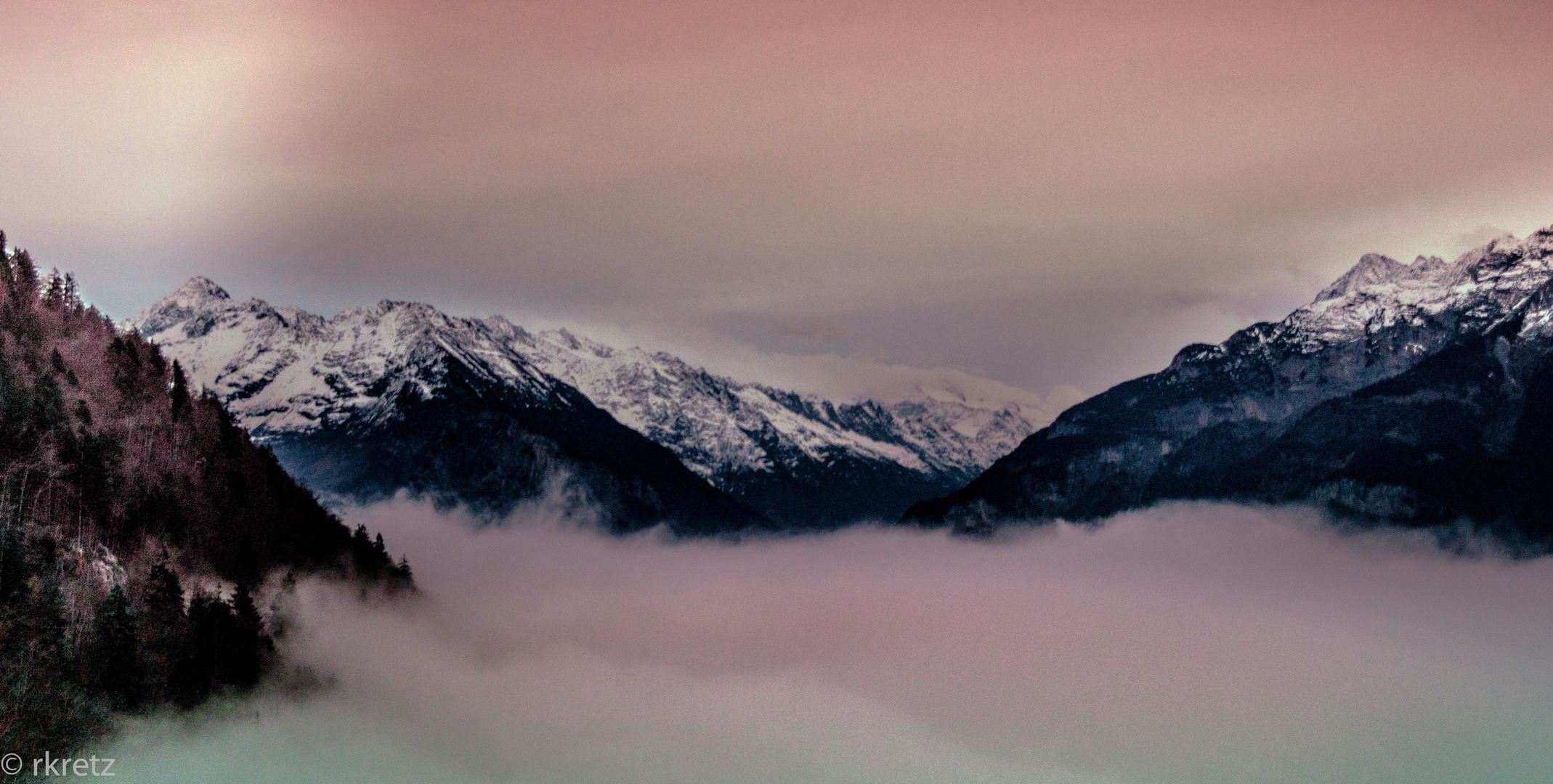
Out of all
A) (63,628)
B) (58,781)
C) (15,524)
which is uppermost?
(15,524)

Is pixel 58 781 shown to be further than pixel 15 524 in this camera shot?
No

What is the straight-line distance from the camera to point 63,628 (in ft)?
636

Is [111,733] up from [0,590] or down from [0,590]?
down

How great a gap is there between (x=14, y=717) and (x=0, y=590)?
→ 20042 millimetres

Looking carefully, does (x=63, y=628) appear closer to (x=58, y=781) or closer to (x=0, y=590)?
(x=0, y=590)

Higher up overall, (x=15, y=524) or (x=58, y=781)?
(x=15, y=524)

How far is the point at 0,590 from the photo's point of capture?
191375 millimetres

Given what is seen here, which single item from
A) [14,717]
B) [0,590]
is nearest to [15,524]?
[0,590]

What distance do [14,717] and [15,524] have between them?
30760mm

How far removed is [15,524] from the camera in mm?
197875

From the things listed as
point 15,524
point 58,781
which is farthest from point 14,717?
point 15,524

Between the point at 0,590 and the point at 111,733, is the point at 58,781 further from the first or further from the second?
the point at 0,590

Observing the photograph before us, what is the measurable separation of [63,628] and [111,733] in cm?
1692

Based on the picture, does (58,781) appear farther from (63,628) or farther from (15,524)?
(15,524)
